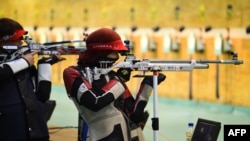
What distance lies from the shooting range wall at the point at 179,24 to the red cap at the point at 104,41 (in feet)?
14.2

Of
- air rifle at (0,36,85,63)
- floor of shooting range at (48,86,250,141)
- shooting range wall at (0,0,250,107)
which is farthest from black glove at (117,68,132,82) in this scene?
shooting range wall at (0,0,250,107)

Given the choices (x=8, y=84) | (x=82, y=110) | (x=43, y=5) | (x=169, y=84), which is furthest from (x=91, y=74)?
(x=43, y=5)

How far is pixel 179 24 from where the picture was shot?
755 centimetres

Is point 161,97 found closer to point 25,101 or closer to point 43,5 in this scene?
point 43,5

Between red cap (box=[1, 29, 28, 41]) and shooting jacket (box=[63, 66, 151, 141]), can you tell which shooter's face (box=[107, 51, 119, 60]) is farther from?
red cap (box=[1, 29, 28, 41])

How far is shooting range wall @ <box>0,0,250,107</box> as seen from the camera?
6848mm

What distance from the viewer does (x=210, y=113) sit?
22.1 feet

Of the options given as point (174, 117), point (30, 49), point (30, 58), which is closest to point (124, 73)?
point (30, 58)

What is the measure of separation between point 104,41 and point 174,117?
13.1 feet

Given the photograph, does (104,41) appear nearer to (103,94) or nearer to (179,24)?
(103,94)

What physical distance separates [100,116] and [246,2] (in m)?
4.73

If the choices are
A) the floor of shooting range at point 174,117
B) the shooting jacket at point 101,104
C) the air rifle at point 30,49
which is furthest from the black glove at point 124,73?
the floor of shooting range at point 174,117

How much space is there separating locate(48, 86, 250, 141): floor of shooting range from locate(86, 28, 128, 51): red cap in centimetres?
216

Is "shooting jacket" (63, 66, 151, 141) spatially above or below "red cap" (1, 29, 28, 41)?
below
